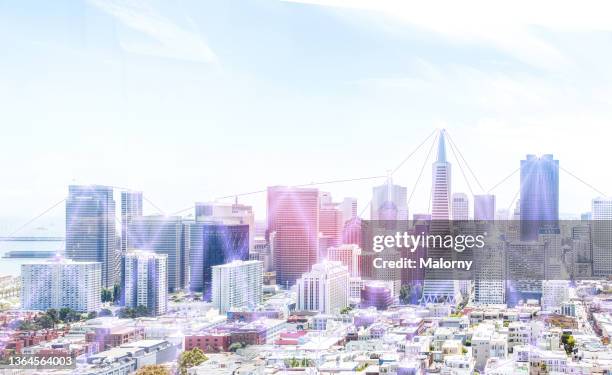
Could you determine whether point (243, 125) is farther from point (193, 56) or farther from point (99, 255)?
point (99, 255)

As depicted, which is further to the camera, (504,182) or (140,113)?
(504,182)

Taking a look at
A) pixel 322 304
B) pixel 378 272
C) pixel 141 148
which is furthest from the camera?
pixel 322 304

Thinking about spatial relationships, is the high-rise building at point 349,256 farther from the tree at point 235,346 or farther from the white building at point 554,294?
the white building at point 554,294

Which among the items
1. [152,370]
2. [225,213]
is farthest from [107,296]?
[152,370]

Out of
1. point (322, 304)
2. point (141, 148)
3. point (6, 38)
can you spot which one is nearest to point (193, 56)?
point (141, 148)

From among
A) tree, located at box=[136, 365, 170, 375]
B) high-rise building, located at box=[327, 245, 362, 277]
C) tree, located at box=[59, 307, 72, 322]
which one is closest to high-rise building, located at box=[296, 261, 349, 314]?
high-rise building, located at box=[327, 245, 362, 277]

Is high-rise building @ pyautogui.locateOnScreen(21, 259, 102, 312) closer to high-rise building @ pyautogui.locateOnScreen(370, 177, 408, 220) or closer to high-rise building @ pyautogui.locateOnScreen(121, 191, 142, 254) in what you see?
high-rise building @ pyautogui.locateOnScreen(121, 191, 142, 254)
